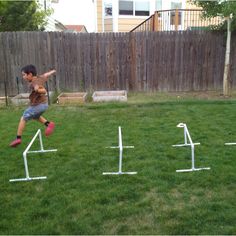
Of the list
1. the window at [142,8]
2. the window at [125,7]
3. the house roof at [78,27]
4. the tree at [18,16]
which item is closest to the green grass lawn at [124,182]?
the tree at [18,16]

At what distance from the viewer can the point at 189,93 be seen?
41.0 feet

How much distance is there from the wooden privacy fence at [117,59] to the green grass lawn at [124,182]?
4.01m

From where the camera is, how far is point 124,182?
479 cm

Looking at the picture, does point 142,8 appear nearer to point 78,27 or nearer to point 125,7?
point 125,7

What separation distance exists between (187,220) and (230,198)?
79 cm

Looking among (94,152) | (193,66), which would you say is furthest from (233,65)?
(94,152)

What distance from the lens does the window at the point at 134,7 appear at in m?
19.8

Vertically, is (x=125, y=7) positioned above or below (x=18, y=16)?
above

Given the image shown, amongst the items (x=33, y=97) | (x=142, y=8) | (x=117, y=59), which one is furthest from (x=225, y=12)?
(x=142, y=8)

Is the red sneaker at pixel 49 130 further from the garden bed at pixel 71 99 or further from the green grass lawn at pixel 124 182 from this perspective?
the garden bed at pixel 71 99

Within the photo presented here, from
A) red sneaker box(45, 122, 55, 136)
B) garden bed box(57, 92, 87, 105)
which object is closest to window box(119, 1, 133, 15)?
garden bed box(57, 92, 87, 105)

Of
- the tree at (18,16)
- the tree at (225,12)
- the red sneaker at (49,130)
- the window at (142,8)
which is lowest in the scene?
the red sneaker at (49,130)

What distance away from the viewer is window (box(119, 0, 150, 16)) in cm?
1977

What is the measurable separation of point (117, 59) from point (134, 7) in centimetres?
873
